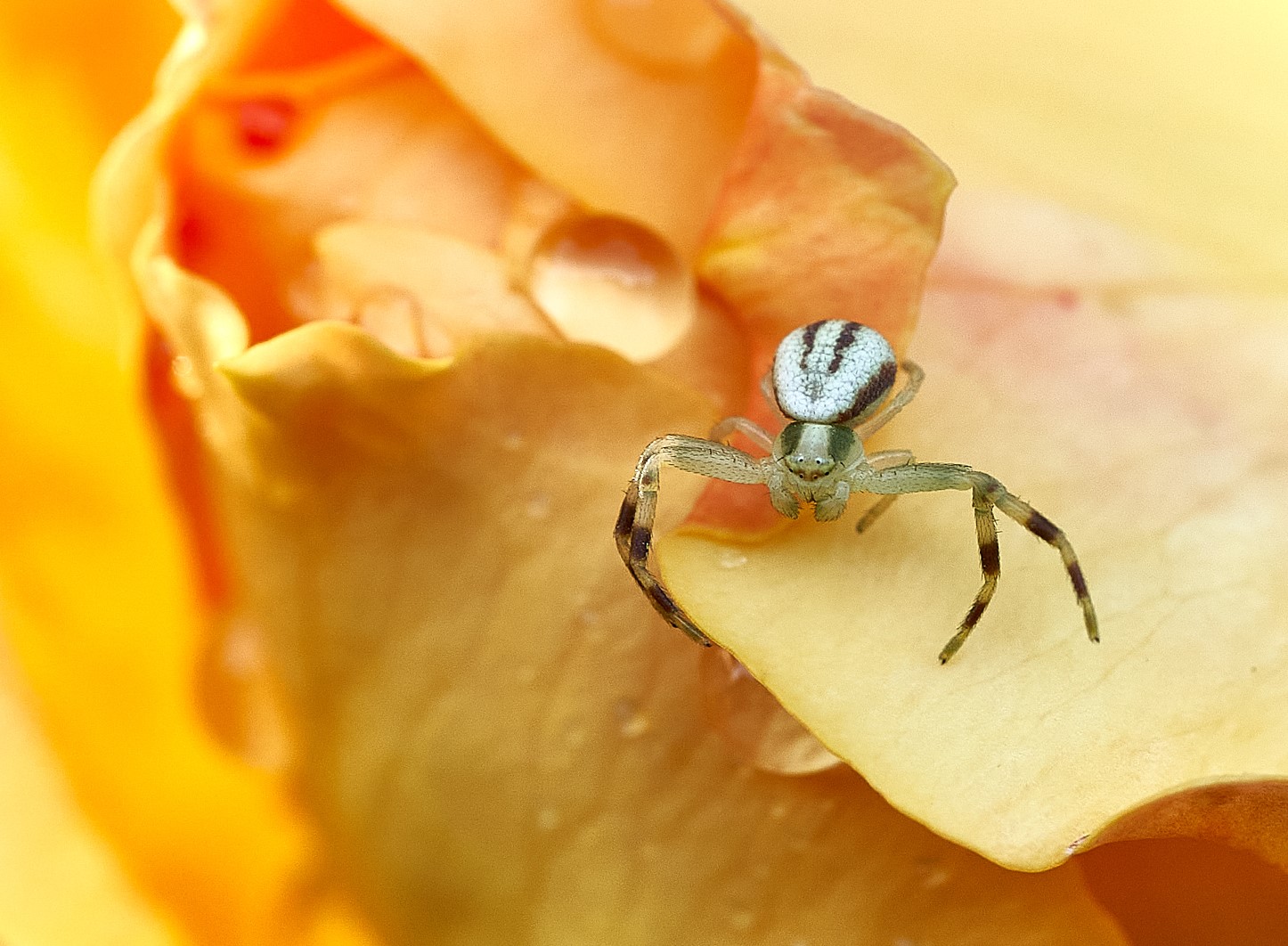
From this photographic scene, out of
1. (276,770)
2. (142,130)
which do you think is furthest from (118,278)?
(276,770)

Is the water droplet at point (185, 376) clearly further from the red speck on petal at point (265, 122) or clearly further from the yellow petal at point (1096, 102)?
the yellow petal at point (1096, 102)

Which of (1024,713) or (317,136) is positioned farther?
(317,136)

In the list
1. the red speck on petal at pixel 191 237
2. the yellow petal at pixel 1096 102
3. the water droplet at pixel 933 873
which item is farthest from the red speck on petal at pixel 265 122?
the water droplet at pixel 933 873

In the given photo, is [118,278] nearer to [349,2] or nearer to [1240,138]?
[349,2]

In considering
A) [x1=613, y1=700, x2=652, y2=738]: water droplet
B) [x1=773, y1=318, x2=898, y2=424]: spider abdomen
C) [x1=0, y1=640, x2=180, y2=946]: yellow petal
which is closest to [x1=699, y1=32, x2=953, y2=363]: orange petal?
[x1=773, y1=318, x2=898, y2=424]: spider abdomen

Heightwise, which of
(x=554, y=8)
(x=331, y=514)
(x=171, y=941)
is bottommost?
(x=171, y=941)

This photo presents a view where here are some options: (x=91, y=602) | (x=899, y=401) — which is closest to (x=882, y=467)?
(x=899, y=401)

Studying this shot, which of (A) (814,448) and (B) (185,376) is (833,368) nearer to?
(A) (814,448)
